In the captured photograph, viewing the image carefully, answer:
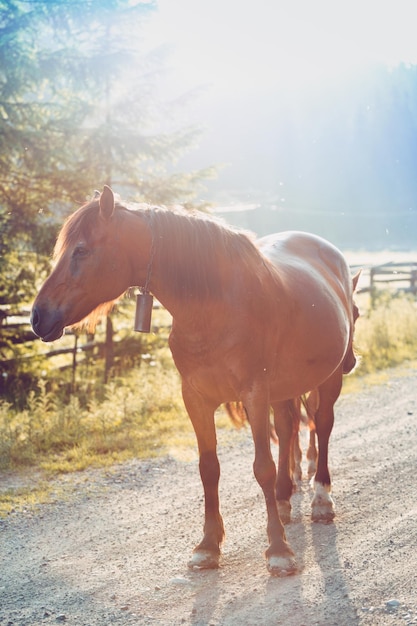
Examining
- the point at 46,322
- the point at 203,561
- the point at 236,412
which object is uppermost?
the point at 46,322

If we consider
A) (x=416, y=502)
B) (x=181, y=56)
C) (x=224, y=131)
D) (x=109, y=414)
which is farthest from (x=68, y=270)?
(x=224, y=131)

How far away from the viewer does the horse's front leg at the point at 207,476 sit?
164 inches

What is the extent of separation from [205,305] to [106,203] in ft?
2.45

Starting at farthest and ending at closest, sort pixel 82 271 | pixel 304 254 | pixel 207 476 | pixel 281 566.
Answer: pixel 304 254 → pixel 207 476 → pixel 281 566 → pixel 82 271

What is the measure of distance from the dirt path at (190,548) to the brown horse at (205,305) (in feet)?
0.85

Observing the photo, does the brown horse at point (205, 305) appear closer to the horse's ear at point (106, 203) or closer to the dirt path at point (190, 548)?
the horse's ear at point (106, 203)

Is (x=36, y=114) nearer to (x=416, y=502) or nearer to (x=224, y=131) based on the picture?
(x=416, y=502)

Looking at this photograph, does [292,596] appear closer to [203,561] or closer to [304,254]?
[203,561]

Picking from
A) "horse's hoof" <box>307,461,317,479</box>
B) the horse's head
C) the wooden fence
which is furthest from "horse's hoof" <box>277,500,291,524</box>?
the wooden fence

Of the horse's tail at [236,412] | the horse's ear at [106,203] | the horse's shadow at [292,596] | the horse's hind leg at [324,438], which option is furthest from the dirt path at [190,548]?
the horse's ear at [106,203]

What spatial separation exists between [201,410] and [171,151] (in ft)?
23.9

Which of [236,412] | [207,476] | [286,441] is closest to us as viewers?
[207,476]

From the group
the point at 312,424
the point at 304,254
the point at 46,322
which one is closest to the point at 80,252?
the point at 46,322

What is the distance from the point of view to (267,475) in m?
4.11
